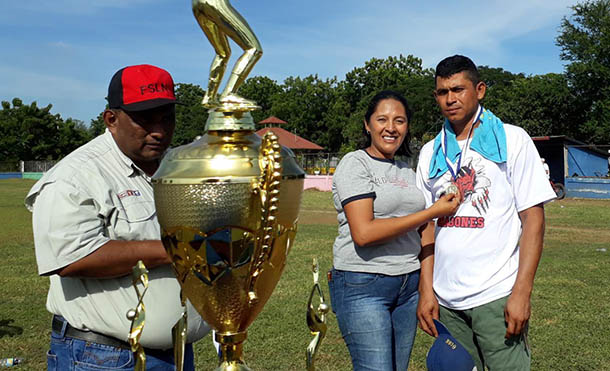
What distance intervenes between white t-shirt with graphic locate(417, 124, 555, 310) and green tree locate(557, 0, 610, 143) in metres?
31.0

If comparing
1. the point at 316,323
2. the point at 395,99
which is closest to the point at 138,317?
the point at 316,323

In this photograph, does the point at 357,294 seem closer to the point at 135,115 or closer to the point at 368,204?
the point at 368,204

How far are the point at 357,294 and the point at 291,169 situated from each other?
1.41m

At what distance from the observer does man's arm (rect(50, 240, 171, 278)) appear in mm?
1562

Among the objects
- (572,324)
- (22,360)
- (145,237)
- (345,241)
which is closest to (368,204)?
(345,241)

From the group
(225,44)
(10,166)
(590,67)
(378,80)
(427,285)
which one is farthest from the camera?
(378,80)

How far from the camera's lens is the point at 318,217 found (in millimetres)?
16297

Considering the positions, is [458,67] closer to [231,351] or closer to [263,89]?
[231,351]

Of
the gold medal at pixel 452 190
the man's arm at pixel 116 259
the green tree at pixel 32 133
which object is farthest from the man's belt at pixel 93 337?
the green tree at pixel 32 133

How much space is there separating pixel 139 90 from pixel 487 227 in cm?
155

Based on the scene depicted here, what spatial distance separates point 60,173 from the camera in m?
1.73

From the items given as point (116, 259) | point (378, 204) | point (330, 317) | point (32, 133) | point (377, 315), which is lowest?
point (330, 317)

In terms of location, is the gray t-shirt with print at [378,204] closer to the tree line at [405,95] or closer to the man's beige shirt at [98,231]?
the man's beige shirt at [98,231]

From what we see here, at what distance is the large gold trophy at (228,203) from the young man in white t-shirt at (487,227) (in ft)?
4.26
